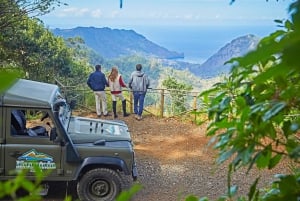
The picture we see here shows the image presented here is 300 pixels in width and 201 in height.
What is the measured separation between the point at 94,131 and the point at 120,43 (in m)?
28.6

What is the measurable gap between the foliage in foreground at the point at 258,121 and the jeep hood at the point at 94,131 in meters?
5.16

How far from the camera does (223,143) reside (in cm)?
79

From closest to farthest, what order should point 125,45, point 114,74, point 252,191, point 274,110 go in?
point 274,110 < point 252,191 < point 114,74 < point 125,45

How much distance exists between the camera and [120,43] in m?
34.7

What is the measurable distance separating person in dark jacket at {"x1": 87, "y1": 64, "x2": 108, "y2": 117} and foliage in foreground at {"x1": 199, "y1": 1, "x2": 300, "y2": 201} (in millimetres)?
9391

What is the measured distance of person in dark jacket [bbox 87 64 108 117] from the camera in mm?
10242

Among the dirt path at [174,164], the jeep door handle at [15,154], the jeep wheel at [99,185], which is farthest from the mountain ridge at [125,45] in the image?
the jeep door handle at [15,154]

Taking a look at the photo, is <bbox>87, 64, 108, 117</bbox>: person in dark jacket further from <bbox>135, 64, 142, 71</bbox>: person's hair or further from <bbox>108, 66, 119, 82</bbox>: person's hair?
<bbox>135, 64, 142, 71</bbox>: person's hair

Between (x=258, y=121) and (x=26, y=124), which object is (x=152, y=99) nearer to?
(x=26, y=124)

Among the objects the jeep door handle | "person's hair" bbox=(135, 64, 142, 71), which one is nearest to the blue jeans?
"person's hair" bbox=(135, 64, 142, 71)

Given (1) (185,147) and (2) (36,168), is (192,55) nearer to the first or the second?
(1) (185,147)

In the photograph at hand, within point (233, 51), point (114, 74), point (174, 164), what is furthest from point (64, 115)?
point (114, 74)

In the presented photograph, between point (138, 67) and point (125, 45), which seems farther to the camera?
point (125, 45)

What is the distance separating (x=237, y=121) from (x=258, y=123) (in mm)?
49
